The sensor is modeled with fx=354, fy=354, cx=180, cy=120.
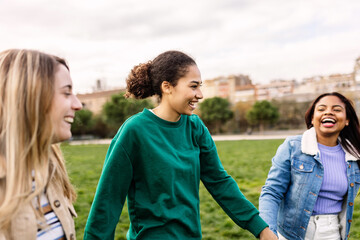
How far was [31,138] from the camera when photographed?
145cm

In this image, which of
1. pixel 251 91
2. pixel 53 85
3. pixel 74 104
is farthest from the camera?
pixel 251 91

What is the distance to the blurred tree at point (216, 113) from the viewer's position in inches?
2115

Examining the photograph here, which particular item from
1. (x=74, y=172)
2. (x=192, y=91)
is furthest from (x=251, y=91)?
(x=192, y=91)

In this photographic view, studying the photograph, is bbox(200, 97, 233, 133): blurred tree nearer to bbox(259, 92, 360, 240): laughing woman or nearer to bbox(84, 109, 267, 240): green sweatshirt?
bbox(259, 92, 360, 240): laughing woman

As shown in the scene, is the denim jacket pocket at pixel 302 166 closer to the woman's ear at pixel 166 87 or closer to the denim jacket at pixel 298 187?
the denim jacket at pixel 298 187

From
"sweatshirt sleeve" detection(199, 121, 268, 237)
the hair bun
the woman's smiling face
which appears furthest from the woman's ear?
the woman's smiling face

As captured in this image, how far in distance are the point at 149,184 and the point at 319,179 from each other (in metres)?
1.44

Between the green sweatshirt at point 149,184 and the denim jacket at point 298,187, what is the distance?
84 cm

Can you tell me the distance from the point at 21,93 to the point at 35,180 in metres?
0.36

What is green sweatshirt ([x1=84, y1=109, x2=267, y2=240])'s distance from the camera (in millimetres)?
1971

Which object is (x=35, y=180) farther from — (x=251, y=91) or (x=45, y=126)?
(x=251, y=91)

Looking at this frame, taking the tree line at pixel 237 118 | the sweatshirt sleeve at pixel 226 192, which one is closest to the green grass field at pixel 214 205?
the sweatshirt sleeve at pixel 226 192

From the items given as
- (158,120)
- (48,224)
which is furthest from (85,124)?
(48,224)

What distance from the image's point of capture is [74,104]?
5.45 feet
